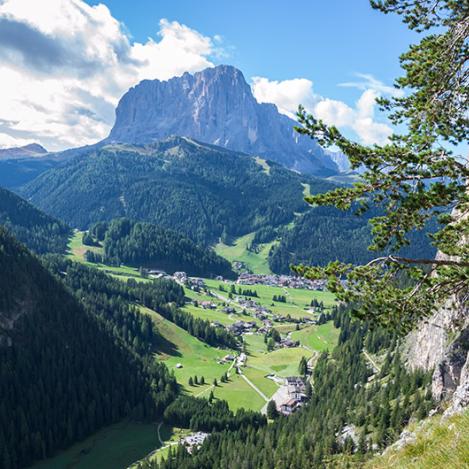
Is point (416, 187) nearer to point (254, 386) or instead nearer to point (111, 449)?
point (111, 449)

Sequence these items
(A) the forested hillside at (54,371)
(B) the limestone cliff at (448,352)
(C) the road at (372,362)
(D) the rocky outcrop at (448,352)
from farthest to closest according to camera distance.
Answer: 1. (C) the road at (372,362)
2. (A) the forested hillside at (54,371)
3. (D) the rocky outcrop at (448,352)
4. (B) the limestone cliff at (448,352)

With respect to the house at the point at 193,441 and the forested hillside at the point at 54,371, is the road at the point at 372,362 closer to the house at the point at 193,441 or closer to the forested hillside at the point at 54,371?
the house at the point at 193,441

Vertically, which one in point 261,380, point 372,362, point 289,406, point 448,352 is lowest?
point 261,380

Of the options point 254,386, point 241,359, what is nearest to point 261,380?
point 254,386

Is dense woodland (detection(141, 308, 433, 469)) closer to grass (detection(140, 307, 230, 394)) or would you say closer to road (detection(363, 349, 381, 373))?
road (detection(363, 349, 381, 373))

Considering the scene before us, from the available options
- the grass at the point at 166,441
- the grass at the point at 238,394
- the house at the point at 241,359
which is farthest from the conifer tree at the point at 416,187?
the house at the point at 241,359

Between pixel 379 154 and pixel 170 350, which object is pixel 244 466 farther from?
pixel 170 350
